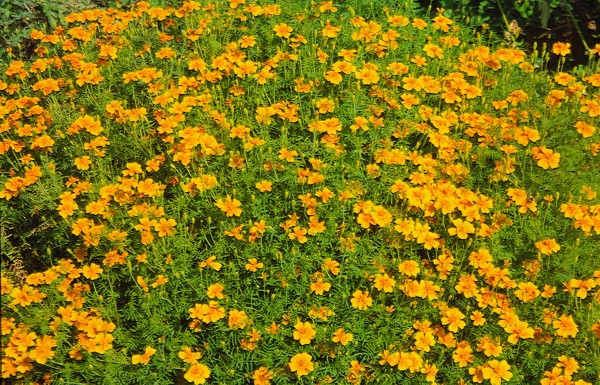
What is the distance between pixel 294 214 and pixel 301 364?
72 centimetres

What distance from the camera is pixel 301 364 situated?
121 inches

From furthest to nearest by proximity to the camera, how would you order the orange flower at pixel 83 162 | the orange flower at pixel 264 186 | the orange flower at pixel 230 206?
the orange flower at pixel 83 162, the orange flower at pixel 264 186, the orange flower at pixel 230 206

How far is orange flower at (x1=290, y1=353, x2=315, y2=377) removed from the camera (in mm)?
3049

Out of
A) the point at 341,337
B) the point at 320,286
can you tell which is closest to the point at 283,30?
the point at 320,286

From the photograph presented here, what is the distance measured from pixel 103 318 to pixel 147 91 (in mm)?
1403

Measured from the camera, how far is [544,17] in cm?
449

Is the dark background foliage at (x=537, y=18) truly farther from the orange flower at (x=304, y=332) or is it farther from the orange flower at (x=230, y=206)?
the orange flower at (x=304, y=332)

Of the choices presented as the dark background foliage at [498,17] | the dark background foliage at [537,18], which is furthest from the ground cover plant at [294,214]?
the dark background foliage at [537,18]

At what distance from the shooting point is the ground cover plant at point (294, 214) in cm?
320

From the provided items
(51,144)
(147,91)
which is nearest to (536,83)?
(147,91)

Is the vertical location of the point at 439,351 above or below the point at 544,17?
below

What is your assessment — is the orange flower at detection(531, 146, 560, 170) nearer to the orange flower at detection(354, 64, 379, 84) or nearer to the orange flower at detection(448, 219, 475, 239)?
the orange flower at detection(448, 219, 475, 239)

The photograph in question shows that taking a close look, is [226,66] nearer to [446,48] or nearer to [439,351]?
[446,48]

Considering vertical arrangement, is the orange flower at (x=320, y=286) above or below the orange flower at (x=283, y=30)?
below
